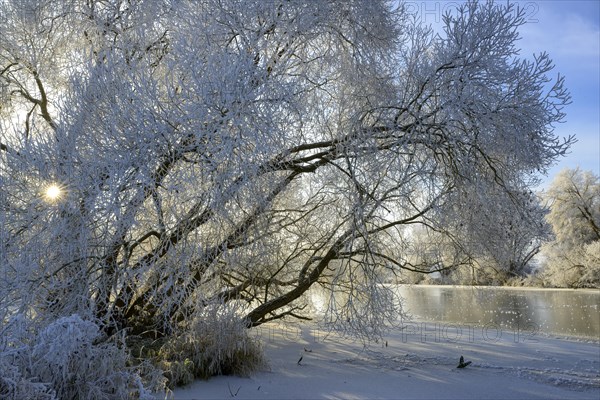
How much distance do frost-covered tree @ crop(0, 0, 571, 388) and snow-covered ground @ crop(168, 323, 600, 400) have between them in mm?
619

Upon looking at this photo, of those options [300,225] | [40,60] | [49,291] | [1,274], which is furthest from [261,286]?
[40,60]

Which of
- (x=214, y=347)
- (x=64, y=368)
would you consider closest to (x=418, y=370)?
(x=214, y=347)

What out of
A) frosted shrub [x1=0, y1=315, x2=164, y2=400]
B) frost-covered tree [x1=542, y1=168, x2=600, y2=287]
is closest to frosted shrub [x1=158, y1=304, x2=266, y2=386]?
frosted shrub [x1=0, y1=315, x2=164, y2=400]

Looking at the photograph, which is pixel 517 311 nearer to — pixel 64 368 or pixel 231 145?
pixel 231 145

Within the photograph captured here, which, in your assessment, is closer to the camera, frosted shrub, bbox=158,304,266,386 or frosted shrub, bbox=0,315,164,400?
frosted shrub, bbox=0,315,164,400

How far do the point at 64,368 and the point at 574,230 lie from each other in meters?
23.2

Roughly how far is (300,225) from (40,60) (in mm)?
4361

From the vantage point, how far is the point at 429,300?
53.7 feet

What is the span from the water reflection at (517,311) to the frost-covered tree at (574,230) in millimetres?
2364

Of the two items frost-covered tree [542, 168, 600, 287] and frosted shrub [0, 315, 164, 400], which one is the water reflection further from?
frosted shrub [0, 315, 164, 400]

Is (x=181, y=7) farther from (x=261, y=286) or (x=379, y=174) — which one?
(x=261, y=286)

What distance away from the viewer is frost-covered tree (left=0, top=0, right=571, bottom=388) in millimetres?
4695

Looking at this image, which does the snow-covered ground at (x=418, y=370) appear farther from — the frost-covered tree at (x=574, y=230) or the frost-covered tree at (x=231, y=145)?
the frost-covered tree at (x=574, y=230)

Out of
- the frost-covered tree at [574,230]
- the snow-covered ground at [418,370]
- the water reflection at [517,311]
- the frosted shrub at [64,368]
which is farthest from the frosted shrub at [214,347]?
the frost-covered tree at [574,230]
